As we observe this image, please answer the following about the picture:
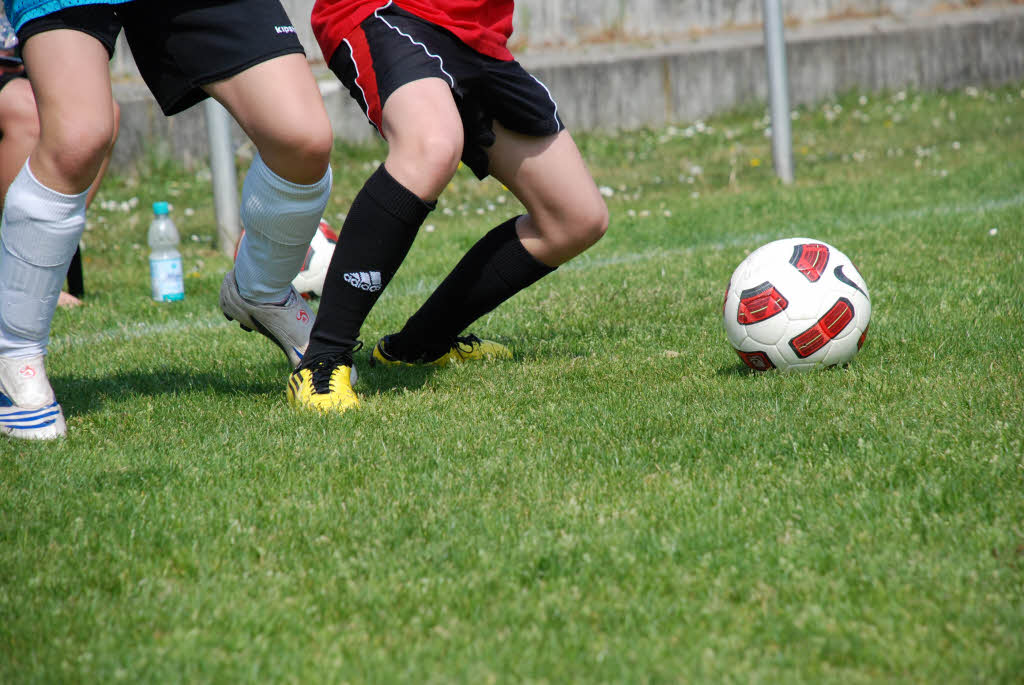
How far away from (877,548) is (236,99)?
7.08 ft

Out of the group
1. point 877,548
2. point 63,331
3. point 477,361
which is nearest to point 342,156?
point 63,331

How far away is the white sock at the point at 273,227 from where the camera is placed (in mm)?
3512

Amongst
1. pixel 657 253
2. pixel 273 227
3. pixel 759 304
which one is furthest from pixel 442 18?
pixel 657 253

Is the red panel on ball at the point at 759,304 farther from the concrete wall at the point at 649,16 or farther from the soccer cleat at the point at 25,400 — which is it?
the concrete wall at the point at 649,16

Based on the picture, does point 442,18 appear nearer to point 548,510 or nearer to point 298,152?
point 298,152

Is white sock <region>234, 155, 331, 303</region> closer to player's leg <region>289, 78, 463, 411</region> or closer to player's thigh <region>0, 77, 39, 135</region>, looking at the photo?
player's leg <region>289, 78, 463, 411</region>

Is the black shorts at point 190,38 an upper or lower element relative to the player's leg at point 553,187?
upper

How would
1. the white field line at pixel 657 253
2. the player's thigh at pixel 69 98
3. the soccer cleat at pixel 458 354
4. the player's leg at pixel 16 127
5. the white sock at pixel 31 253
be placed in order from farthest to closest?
the player's leg at pixel 16 127, the white field line at pixel 657 253, the soccer cleat at pixel 458 354, the white sock at pixel 31 253, the player's thigh at pixel 69 98

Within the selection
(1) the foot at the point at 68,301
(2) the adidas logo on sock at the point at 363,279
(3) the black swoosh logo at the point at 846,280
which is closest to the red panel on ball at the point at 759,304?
(3) the black swoosh logo at the point at 846,280

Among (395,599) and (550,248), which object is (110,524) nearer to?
(395,599)

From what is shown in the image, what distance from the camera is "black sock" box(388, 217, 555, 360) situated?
3992mm

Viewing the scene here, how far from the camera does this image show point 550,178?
148 inches

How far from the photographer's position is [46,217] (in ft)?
10.3

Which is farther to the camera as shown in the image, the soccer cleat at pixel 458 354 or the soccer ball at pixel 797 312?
the soccer cleat at pixel 458 354
